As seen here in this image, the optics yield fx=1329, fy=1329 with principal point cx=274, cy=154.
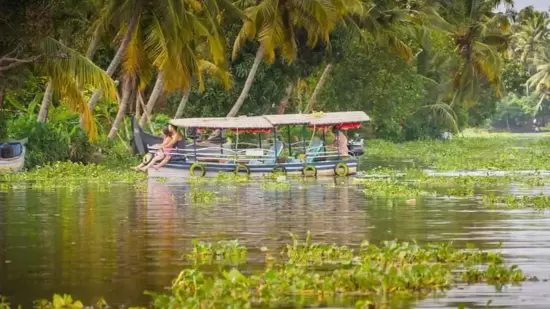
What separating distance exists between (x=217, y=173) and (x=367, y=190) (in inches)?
324

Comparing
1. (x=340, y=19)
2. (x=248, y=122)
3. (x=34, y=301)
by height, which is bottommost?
(x=34, y=301)

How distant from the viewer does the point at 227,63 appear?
45.9 metres

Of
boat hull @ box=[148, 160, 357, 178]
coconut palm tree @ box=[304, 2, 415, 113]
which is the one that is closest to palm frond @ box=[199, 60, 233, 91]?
boat hull @ box=[148, 160, 357, 178]

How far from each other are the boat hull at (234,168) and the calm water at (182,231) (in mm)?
6669

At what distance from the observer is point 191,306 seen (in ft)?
36.4

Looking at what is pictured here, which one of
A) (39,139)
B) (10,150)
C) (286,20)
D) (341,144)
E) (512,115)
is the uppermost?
(512,115)

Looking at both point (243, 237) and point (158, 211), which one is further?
point (158, 211)

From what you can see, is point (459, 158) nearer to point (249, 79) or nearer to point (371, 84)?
point (249, 79)

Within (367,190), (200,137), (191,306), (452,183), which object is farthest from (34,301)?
(200,137)

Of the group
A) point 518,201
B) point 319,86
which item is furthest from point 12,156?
point 319,86

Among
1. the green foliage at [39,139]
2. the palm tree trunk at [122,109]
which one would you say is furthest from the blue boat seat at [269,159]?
the palm tree trunk at [122,109]

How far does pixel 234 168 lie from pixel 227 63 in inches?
409

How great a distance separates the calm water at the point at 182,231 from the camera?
13.1 metres

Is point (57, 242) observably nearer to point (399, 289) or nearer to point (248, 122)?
point (399, 289)
